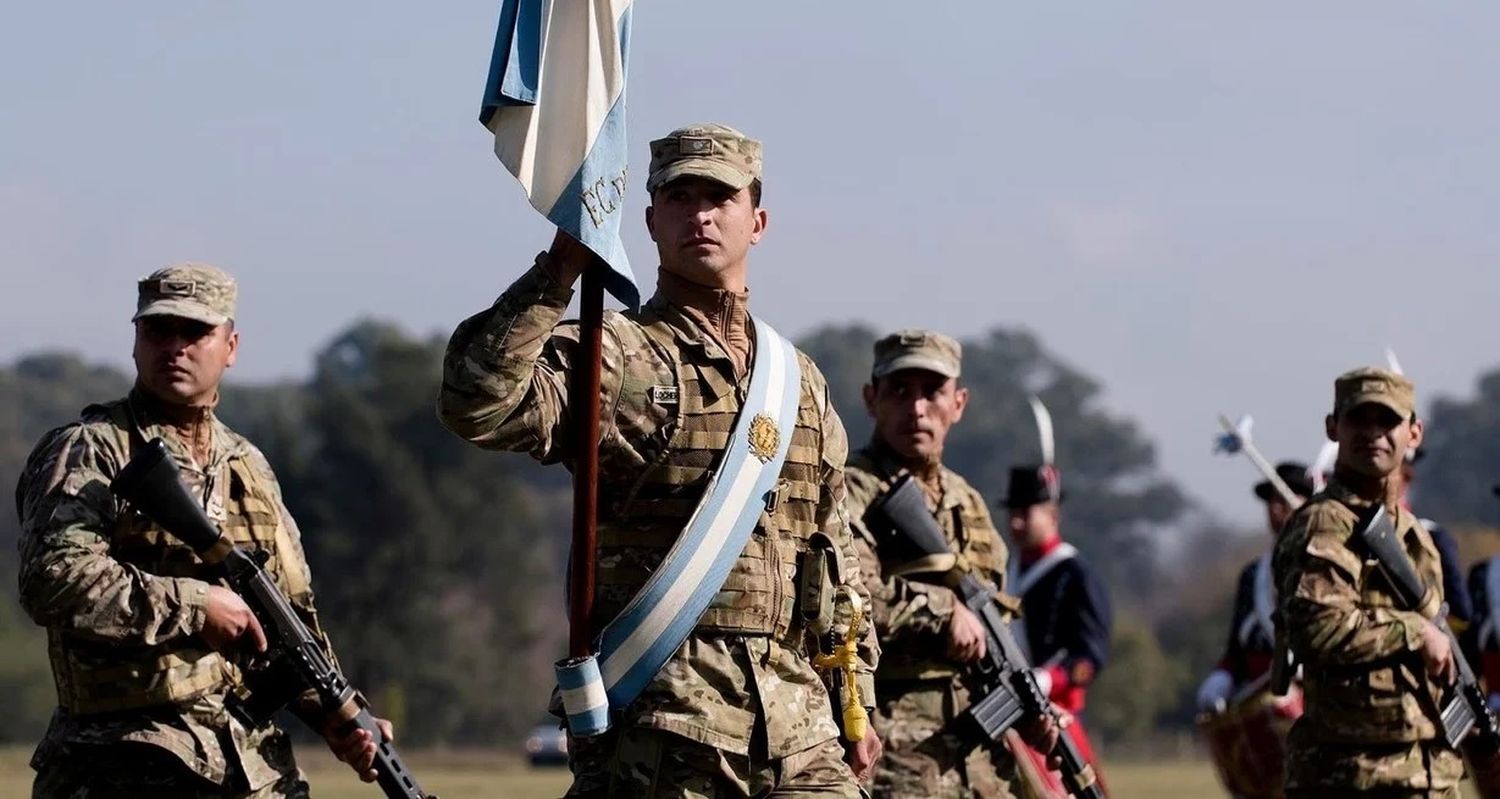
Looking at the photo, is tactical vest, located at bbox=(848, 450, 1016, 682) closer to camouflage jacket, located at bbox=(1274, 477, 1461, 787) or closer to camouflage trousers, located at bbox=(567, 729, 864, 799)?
camouflage jacket, located at bbox=(1274, 477, 1461, 787)

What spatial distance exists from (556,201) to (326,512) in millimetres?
57729

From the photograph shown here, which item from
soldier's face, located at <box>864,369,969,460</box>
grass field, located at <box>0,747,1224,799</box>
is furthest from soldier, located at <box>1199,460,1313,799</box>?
grass field, located at <box>0,747,1224,799</box>

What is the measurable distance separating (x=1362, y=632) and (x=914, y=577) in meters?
1.70

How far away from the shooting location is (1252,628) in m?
16.0

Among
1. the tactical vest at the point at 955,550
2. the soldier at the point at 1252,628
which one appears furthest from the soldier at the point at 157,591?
the soldier at the point at 1252,628

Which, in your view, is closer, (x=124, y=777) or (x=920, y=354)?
(x=124, y=777)

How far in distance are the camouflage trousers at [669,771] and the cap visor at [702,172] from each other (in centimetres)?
150

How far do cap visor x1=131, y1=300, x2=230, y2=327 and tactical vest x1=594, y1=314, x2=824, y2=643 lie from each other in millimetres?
1922

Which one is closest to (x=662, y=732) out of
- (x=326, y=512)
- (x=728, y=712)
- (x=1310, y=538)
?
(x=728, y=712)

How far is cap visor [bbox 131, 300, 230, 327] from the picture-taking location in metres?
9.08

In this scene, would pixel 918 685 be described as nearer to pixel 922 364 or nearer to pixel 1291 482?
pixel 922 364

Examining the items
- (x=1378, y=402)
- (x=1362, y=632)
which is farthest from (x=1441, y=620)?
(x=1378, y=402)

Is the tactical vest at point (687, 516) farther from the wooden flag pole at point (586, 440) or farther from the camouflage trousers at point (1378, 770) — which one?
the camouflage trousers at point (1378, 770)

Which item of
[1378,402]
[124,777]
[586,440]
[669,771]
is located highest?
[1378,402]
